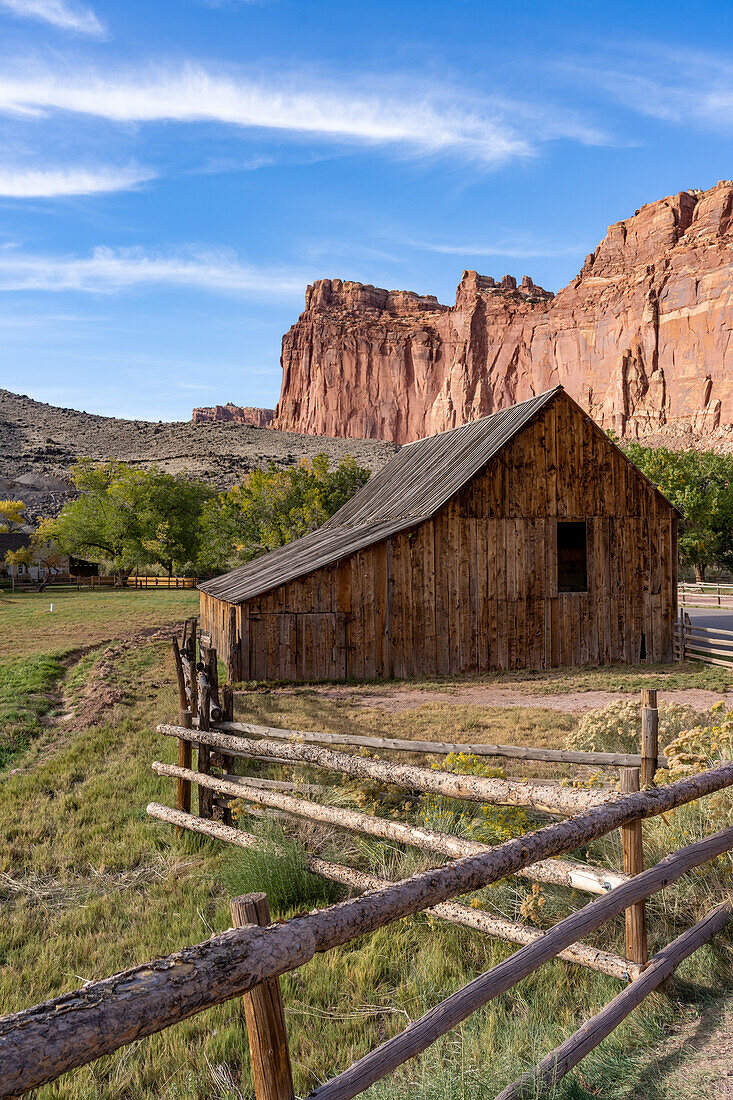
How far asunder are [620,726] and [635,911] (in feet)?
18.0

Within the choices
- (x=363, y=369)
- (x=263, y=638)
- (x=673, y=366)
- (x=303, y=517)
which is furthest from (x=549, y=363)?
(x=263, y=638)

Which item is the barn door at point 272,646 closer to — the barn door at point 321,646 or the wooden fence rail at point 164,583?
the barn door at point 321,646

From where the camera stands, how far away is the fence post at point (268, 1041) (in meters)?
2.38

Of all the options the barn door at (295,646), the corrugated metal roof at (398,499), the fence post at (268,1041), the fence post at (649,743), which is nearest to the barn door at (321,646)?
the barn door at (295,646)

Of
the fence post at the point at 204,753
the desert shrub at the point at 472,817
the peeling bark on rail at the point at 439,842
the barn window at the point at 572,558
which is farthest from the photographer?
the barn window at the point at 572,558

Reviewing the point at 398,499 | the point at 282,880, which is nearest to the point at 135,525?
the point at 398,499

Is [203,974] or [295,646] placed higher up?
[203,974]

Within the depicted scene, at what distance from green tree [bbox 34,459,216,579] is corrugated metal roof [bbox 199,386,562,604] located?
30846 mm

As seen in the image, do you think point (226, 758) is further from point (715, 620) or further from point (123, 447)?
point (123, 447)

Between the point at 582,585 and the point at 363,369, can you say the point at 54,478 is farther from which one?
the point at 363,369

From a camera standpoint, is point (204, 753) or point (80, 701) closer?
point (204, 753)

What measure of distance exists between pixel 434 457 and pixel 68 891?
62.2 feet

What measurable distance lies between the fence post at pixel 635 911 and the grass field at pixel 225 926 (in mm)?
278

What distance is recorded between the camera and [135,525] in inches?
2163
